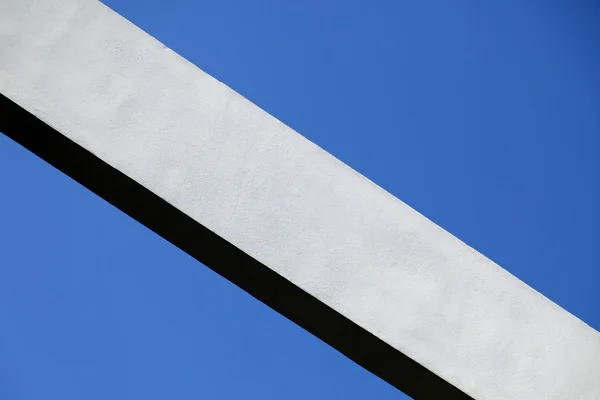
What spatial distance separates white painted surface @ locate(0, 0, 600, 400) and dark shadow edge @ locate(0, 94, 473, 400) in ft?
0.14

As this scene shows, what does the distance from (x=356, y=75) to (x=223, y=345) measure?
5116mm

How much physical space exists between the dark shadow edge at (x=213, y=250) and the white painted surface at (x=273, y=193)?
→ 0.14 feet

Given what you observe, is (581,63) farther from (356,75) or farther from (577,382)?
(577,382)

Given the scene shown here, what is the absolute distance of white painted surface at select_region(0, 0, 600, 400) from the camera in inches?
123

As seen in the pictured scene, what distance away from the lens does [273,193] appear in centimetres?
325

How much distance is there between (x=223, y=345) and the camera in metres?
12.7

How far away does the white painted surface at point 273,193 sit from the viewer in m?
3.13

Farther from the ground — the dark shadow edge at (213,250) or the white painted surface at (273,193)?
the white painted surface at (273,193)

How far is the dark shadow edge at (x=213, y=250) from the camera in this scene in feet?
10.2

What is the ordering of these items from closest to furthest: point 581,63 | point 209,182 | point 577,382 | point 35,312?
point 209,182 → point 577,382 → point 581,63 → point 35,312

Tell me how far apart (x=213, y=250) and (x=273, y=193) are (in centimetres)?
36

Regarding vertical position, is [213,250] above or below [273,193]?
below

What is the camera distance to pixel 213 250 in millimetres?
3201

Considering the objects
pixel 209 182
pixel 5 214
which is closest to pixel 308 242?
pixel 209 182
